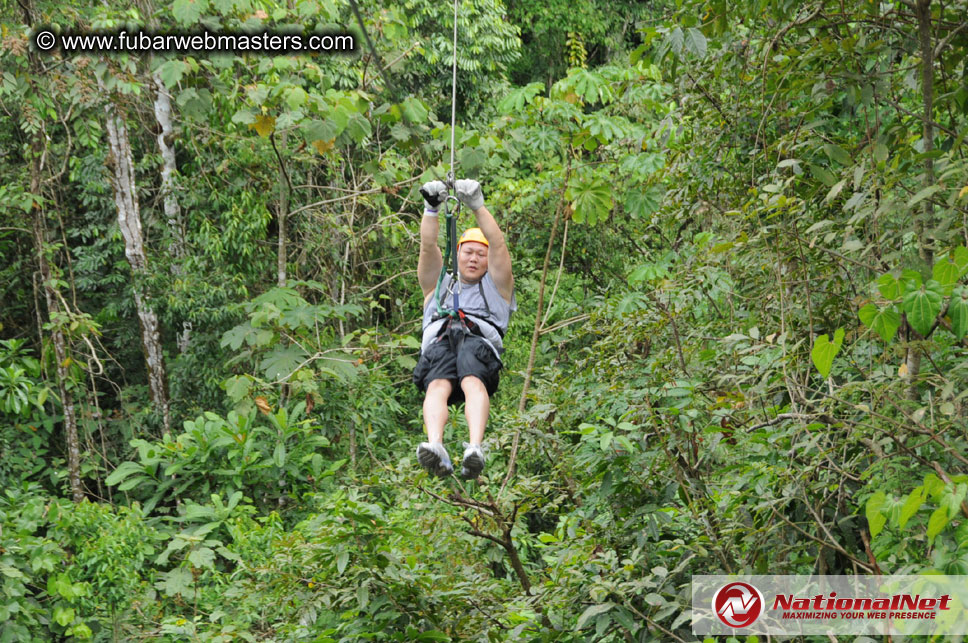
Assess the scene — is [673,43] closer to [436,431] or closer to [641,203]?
[436,431]

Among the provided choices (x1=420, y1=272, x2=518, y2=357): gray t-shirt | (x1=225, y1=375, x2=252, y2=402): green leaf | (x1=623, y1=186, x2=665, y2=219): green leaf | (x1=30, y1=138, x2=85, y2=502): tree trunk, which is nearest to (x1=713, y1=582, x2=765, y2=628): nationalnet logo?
(x1=420, y1=272, x2=518, y2=357): gray t-shirt

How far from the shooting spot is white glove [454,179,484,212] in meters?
3.46

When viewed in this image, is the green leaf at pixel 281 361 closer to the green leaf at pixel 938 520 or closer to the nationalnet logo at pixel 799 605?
the nationalnet logo at pixel 799 605

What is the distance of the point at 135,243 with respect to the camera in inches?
281

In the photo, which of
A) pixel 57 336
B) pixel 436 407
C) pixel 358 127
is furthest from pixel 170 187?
pixel 436 407

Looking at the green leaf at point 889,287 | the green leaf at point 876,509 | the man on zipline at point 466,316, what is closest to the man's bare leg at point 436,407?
the man on zipline at point 466,316

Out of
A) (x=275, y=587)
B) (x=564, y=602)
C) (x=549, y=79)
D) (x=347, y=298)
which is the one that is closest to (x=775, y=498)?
(x=564, y=602)

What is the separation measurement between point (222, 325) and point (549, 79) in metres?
6.65

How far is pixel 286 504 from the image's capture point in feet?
21.0

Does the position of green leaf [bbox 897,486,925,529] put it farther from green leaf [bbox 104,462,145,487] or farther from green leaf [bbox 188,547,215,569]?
green leaf [bbox 104,462,145,487]

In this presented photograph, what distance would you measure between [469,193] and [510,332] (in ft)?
15.4

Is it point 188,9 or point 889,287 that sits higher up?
point 188,9

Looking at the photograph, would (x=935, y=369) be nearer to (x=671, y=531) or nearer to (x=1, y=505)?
(x=671, y=531)

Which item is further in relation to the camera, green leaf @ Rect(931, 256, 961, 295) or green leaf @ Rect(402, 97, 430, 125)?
green leaf @ Rect(402, 97, 430, 125)
